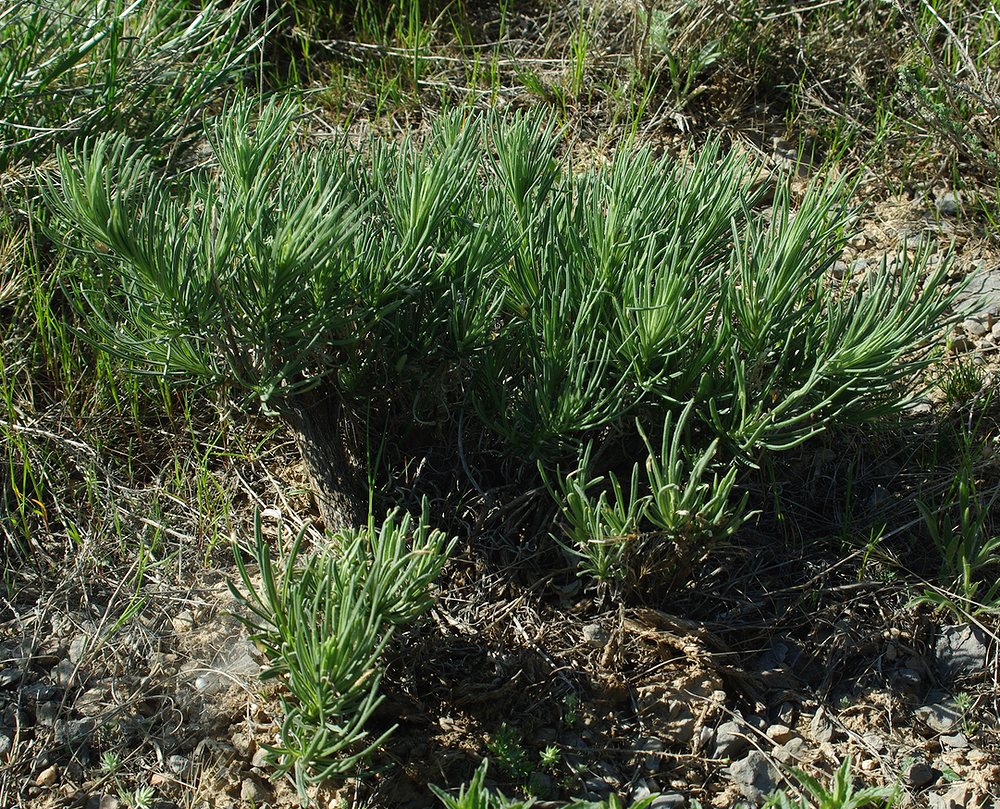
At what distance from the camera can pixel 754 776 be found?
2260mm

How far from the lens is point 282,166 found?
235cm

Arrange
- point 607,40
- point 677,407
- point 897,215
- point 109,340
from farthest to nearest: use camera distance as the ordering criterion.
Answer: point 607,40 → point 897,215 → point 677,407 → point 109,340

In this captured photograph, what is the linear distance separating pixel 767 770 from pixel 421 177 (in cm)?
148

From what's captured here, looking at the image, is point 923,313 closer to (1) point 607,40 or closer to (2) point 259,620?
(2) point 259,620

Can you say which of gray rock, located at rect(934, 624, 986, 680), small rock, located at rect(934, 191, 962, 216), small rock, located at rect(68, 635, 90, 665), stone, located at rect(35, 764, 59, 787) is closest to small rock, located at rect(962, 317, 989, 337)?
small rock, located at rect(934, 191, 962, 216)

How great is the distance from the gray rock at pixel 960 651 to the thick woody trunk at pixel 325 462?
139 cm

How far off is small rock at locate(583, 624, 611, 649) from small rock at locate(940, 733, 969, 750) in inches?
30.3

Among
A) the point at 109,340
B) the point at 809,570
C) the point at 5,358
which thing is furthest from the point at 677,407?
the point at 5,358

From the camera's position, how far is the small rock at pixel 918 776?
7.48 ft

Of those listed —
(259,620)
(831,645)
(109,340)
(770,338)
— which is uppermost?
(770,338)

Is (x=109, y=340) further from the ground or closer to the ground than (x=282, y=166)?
closer to the ground

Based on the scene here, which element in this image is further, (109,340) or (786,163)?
(786,163)

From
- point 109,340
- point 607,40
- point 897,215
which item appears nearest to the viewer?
point 109,340

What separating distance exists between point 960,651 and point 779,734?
50cm
